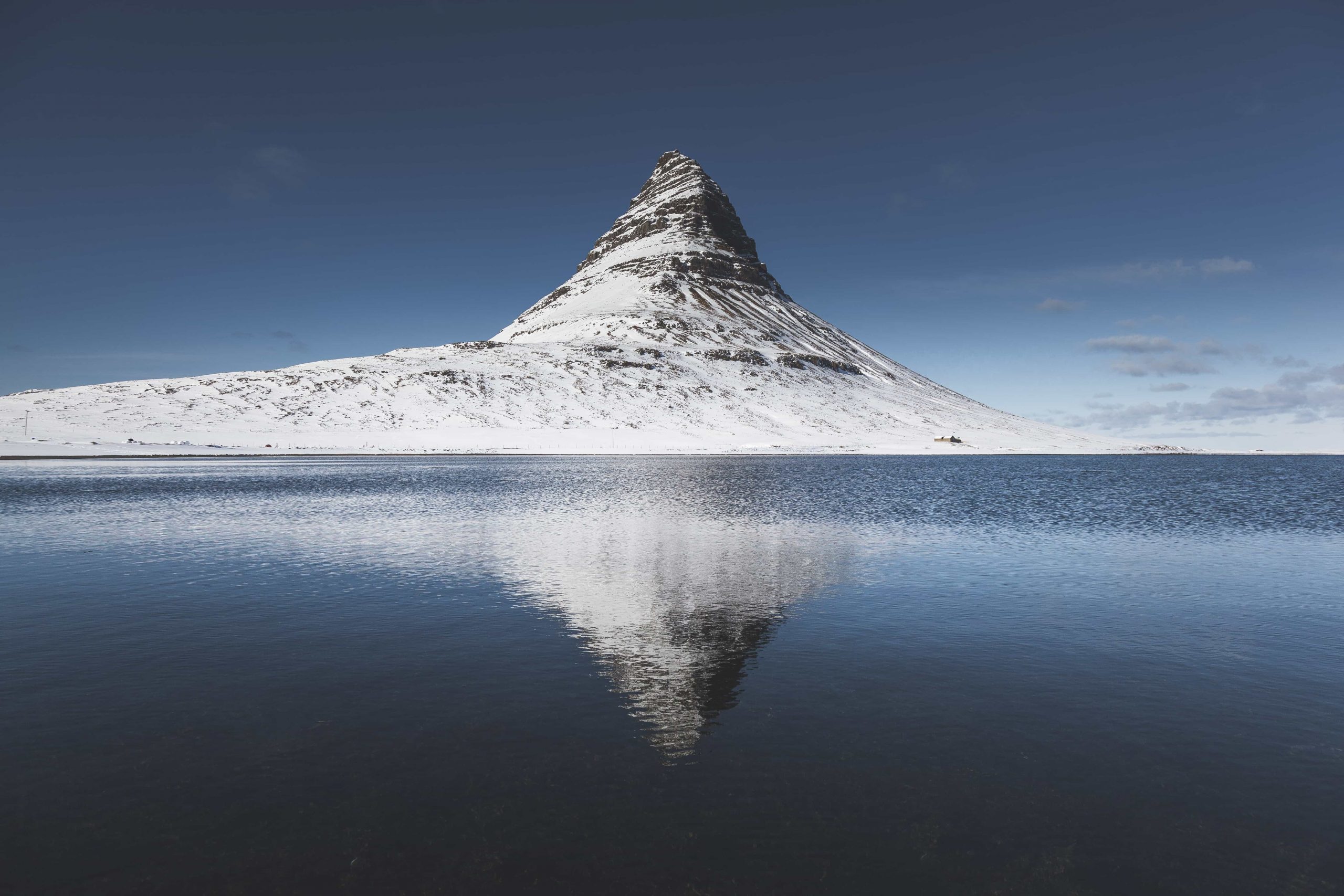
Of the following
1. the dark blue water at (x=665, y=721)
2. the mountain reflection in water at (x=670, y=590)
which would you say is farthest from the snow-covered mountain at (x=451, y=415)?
the dark blue water at (x=665, y=721)

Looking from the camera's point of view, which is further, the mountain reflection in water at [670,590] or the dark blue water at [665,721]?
the mountain reflection in water at [670,590]

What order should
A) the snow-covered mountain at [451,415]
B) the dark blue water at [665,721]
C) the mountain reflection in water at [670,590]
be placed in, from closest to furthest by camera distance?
the dark blue water at [665,721] < the mountain reflection in water at [670,590] < the snow-covered mountain at [451,415]

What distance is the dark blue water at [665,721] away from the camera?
771cm

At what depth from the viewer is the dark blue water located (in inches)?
304

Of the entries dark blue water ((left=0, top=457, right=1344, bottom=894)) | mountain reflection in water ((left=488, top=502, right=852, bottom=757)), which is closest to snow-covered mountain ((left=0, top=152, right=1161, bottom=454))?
mountain reflection in water ((left=488, top=502, right=852, bottom=757))

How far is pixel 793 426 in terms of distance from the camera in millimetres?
182125

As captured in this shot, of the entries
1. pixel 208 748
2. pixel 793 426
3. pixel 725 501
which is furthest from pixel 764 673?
pixel 793 426

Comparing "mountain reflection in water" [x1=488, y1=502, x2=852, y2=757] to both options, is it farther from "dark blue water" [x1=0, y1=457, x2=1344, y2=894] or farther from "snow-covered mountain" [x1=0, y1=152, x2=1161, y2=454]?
"snow-covered mountain" [x1=0, y1=152, x2=1161, y2=454]

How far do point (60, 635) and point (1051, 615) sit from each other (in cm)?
2261

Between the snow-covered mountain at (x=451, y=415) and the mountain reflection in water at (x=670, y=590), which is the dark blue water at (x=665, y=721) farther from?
the snow-covered mountain at (x=451, y=415)

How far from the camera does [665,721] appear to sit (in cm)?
1123

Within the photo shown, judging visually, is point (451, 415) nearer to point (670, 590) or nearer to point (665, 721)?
point (670, 590)

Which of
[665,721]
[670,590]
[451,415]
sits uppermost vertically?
[451,415]

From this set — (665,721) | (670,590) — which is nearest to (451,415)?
(670,590)
